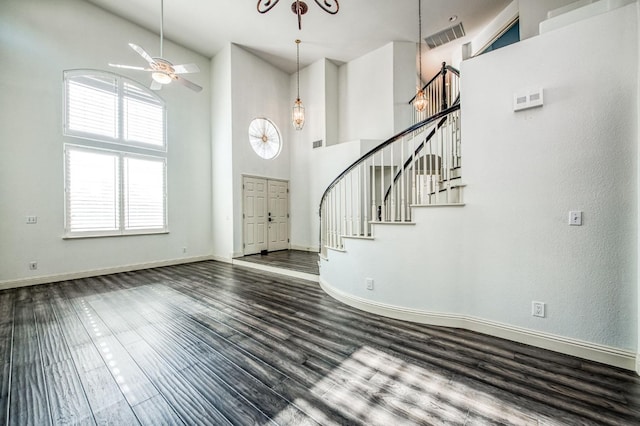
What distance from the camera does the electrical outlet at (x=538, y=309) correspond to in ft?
7.97

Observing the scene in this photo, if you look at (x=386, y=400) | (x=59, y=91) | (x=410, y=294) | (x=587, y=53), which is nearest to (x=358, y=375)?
(x=386, y=400)

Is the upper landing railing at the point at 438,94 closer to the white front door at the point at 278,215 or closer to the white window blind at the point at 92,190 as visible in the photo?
the white front door at the point at 278,215

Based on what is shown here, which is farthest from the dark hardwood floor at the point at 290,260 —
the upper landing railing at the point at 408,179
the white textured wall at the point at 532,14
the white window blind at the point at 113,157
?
the white textured wall at the point at 532,14

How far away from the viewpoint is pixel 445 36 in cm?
636

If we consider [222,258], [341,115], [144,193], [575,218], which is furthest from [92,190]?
[575,218]

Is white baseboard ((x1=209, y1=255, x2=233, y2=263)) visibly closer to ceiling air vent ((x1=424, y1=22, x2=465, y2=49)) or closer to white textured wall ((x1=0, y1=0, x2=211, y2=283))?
white textured wall ((x1=0, y1=0, x2=211, y2=283))

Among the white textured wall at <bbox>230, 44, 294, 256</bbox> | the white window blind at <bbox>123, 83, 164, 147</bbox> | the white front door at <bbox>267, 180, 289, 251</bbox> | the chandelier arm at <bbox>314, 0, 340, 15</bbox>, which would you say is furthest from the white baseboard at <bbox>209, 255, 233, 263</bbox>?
the chandelier arm at <bbox>314, 0, 340, 15</bbox>

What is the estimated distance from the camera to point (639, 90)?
2.03 m

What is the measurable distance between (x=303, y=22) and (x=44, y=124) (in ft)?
17.7

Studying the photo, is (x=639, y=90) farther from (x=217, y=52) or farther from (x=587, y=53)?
(x=217, y=52)

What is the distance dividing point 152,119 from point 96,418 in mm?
6064

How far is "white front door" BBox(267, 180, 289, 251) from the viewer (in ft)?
24.1

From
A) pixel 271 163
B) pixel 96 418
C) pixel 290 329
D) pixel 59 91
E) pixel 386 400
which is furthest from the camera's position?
pixel 271 163

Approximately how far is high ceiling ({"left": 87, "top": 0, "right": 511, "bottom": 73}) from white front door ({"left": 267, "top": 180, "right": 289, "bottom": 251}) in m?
3.64
